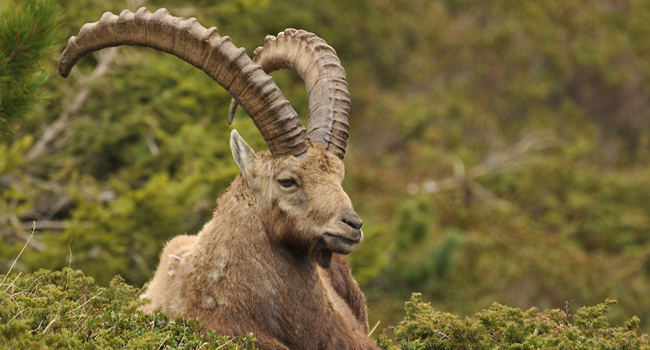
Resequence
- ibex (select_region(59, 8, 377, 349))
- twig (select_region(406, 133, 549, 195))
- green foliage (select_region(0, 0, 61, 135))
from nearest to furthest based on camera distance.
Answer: ibex (select_region(59, 8, 377, 349))
green foliage (select_region(0, 0, 61, 135))
twig (select_region(406, 133, 549, 195))

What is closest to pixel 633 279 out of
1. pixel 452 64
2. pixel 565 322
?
pixel 452 64

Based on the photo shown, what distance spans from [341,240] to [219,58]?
1834 millimetres

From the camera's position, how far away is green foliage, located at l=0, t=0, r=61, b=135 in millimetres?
7871

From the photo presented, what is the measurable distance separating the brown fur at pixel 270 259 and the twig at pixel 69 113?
10.7 m

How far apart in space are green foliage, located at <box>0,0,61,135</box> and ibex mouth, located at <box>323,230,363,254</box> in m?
3.83

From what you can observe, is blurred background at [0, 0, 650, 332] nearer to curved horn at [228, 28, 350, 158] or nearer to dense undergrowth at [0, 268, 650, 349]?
dense undergrowth at [0, 268, 650, 349]

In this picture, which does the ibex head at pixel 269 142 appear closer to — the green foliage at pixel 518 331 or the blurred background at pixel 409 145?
A: the green foliage at pixel 518 331

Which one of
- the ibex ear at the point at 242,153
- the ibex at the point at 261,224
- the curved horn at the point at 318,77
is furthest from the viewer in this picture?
the curved horn at the point at 318,77

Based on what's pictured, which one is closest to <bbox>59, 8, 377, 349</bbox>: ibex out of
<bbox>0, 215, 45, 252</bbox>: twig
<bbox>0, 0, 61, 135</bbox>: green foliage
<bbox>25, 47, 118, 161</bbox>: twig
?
<bbox>0, 0, 61, 135</bbox>: green foliage

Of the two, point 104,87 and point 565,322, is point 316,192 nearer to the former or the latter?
point 565,322

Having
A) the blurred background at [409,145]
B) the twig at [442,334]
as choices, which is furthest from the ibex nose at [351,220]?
the blurred background at [409,145]

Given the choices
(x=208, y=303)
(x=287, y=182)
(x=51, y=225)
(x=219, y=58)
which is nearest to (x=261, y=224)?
(x=287, y=182)

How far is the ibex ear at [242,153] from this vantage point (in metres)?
6.69

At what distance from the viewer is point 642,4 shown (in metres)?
43.4
